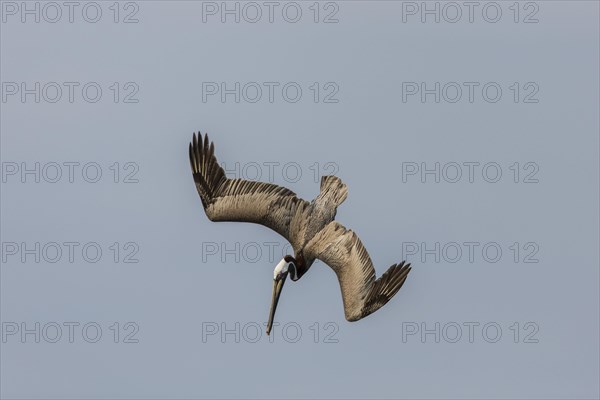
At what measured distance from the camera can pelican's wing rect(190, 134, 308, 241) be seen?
46.6 meters

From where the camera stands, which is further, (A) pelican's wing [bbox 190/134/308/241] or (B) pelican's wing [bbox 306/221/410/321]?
(A) pelican's wing [bbox 190/134/308/241]

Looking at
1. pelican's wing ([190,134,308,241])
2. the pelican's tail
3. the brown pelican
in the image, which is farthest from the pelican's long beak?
the pelican's tail

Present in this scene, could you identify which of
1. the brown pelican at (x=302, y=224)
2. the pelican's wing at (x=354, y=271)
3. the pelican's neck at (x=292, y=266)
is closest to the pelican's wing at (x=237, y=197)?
the brown pelican at (x=302, y=224)

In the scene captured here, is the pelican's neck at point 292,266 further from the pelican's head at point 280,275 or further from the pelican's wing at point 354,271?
the pelican's wing at point 354,271

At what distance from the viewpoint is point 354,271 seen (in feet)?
151

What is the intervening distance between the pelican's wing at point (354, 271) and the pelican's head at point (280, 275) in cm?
71

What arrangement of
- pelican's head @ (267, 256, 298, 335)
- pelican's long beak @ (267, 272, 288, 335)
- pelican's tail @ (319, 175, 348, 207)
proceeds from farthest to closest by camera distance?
pelican's long beak @ (267, 272, 288, 335) < pelican's head @ (267, 256, 298, 335) < pelican's tail @ (319, 175, 348, 207)

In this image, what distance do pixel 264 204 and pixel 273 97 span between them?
414cm

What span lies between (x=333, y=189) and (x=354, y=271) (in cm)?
220

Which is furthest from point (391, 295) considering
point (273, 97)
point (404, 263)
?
point (273, 97)

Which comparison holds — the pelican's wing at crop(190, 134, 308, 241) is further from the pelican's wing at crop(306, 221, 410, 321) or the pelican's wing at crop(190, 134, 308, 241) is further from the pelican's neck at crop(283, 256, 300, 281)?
the pelican's wing at crop(306, 221, 410, 321)

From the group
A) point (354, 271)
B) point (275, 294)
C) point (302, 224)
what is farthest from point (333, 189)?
point (275, 294)

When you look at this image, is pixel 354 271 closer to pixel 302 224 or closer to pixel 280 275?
pixel 302 224

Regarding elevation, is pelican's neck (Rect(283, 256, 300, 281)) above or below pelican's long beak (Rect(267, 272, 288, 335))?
above
